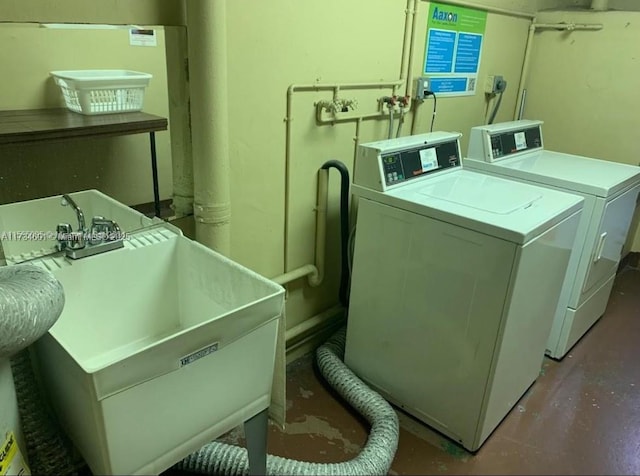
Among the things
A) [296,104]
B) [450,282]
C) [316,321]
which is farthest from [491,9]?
[316,321]

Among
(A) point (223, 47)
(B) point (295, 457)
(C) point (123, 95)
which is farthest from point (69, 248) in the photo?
(B) point (295, 457)

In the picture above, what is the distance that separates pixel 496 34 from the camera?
291 cm

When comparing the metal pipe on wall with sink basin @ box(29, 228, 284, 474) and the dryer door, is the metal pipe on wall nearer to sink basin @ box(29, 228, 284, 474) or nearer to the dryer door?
sink basin @ box(29, 228, 284, 474)

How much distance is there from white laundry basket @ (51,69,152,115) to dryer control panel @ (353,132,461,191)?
0.84m

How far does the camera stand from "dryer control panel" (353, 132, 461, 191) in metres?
1.86

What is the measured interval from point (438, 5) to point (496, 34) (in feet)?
2.32

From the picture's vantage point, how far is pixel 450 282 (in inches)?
67.9

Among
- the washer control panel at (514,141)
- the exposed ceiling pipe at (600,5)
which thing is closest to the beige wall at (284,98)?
the washer control panel at (514,141)

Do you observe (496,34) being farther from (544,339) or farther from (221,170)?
(221,170)

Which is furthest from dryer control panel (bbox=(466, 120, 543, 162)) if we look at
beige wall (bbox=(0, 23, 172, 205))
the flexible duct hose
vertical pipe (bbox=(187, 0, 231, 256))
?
the flexible duct hose

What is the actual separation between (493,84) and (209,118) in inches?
84.8

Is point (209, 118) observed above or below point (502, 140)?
above

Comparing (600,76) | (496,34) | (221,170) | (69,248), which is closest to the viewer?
(69,248)

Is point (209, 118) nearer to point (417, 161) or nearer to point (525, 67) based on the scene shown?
point (417, 161)
